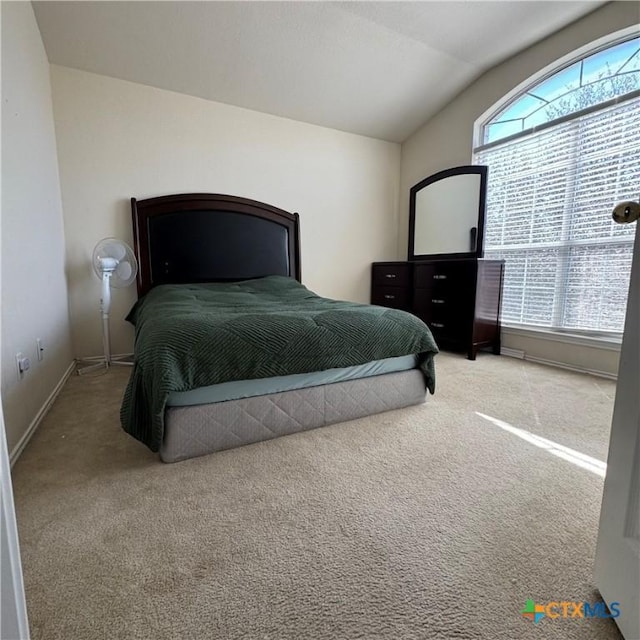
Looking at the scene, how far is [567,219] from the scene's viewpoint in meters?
2.93

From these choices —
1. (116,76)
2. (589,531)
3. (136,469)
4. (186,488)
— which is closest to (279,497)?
(186,488)

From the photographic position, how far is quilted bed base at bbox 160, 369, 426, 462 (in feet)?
4.85

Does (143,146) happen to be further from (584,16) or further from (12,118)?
(584,16)

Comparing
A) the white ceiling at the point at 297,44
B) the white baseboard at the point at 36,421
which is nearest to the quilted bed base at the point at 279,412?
the white baseboard at the point at 36,421

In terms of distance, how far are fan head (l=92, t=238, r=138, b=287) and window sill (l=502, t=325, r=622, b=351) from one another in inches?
137

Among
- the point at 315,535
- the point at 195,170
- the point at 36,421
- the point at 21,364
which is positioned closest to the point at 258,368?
the point at 315,535

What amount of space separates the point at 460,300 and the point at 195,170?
Result: 9.31ft

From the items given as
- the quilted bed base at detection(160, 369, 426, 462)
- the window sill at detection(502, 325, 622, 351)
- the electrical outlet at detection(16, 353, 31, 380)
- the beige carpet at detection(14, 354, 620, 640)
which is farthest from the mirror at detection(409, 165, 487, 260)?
the electrical outlet at detection(16, 353, 31, 380)

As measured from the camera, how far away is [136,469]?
143cm

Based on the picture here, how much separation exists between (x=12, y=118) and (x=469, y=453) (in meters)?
2.82

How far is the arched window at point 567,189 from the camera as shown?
257 cm

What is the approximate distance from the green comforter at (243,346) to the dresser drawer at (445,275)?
4.87 feet

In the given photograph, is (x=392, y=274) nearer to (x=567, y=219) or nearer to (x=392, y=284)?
(x=392, y=284)

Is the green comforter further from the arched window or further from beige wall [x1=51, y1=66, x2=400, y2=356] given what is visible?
the arched window
